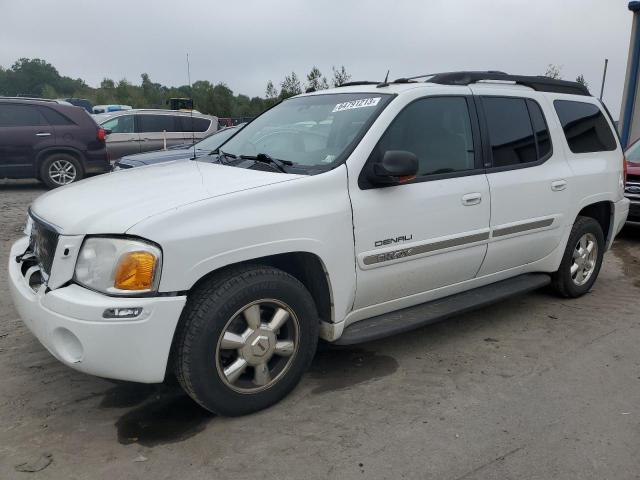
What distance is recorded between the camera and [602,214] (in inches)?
199

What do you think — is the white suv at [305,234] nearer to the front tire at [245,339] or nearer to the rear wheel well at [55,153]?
the front tire at [245,339]

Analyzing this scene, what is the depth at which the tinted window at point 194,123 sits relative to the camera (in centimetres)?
1318

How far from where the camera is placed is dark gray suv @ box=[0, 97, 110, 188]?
1031cm

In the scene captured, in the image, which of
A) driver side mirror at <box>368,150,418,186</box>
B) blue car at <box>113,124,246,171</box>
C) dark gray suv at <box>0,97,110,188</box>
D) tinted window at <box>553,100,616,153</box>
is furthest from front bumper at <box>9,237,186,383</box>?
dark gray suv at <box>0,97,110,188</box>

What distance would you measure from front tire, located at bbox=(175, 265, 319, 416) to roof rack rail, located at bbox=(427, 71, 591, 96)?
1.95 metres

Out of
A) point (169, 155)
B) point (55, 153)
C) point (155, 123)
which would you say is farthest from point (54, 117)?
point (169, 155)

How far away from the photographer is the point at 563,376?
3498 mm

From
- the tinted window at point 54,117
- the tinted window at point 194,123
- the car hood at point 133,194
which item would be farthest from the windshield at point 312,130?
the tinted window at point 194,123

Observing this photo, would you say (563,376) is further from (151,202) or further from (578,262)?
(151,202)

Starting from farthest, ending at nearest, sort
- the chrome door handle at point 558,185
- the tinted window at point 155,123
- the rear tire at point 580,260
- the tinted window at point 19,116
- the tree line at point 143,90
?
the tree line at point 143,90 < the tinted window at point 155,123 < the tinted window at point 19,116 < the rear tire at point 580,260 < the chrome door handle at point 558,185

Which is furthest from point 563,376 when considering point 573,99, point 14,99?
point 14,99

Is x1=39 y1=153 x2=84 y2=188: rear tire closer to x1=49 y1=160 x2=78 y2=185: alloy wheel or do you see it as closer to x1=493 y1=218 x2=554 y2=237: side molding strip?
x1=49 y1=160 x2=78 y2=185: alloy wheel

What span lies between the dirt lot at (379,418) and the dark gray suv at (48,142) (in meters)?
7.36

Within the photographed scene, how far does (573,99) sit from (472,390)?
2.90 m
